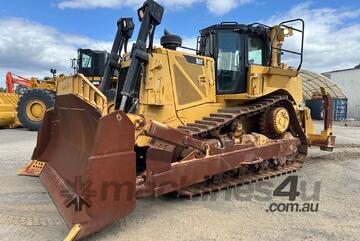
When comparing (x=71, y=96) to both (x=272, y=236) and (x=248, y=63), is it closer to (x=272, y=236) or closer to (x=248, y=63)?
(x=272, y=236)

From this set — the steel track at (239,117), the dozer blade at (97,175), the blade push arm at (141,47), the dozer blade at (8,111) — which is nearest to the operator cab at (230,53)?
the steel track at (239,117)

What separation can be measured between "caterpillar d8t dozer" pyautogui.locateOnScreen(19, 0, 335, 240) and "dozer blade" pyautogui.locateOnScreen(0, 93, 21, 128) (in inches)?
369

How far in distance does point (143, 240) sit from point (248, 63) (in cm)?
386

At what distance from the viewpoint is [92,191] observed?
3.54 meters

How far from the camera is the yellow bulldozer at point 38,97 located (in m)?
13.6

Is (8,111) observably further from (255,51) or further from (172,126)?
(255,51)

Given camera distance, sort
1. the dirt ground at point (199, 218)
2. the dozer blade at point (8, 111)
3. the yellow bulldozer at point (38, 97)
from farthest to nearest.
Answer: the dozer blade at point (8, 111)
the yellow bulldozer at point (38, 97)
the dirt ground at point (199, 218)

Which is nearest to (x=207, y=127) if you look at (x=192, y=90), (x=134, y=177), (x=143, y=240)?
(x=192, y=90)

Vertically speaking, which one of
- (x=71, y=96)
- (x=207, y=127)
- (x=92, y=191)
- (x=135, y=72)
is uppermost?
(x=135, y=72)

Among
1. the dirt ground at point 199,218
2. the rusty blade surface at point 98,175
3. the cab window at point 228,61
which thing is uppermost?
the cab window at point 228,61

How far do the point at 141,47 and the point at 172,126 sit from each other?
1259 mm

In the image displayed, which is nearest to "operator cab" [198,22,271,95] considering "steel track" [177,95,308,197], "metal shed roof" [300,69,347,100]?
"steel track" [177,95,308,197]

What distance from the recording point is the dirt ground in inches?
151

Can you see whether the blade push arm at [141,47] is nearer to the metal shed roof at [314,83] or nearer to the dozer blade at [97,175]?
the dozer blade at [97,175]
